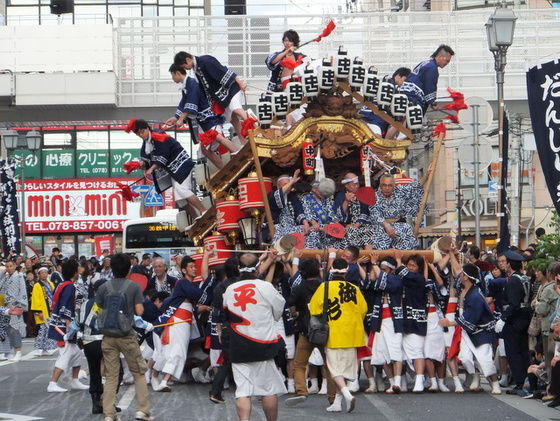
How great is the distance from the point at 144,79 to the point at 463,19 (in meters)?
7.15

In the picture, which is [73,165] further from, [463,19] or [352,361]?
[352,361]

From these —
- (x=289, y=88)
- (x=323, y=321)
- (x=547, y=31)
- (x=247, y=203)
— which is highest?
(x=547, y=31)

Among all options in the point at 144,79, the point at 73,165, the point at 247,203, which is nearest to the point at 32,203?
the point at 73,165

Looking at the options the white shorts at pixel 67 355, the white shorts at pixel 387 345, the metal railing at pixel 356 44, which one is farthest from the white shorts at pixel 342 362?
the metal railing at pixel 356 44

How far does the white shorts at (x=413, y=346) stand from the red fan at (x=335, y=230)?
5.43 feet

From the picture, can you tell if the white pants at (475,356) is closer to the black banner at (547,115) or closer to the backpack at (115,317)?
the black banner at (547,115)

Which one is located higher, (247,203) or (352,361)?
(247,203)

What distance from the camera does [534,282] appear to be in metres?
13.5

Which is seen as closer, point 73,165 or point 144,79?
point 144,79

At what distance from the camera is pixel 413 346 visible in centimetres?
1351

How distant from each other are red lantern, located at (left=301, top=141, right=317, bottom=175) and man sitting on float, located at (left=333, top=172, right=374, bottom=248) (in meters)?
0.50

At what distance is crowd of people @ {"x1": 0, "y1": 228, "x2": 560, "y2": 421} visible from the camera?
35.6 ft

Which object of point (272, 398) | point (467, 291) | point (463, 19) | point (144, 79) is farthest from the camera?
point (463, 19)

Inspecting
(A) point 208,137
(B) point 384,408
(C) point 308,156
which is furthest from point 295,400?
(A) point 208,137
